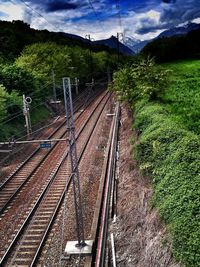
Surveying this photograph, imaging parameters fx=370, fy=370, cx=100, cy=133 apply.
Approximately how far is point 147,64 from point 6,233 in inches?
1024

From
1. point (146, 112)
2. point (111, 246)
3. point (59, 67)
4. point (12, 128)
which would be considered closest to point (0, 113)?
point (12, 128)

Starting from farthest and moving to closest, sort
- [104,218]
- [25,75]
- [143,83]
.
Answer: [25,75] < [143,83] < [104,218]

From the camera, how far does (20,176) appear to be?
30.3 meters

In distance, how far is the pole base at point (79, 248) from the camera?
61.7 ft

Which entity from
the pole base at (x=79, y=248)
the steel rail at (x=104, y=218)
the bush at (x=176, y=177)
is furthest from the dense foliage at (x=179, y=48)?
the pole base at (x=79, y=248)

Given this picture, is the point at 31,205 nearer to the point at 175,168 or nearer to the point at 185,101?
the point at 175,168

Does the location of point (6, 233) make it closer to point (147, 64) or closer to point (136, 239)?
point (136, 239)

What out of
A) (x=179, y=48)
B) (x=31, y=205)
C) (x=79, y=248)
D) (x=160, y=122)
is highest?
(x=179, y=48)

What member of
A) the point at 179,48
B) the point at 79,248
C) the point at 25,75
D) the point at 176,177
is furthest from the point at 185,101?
the point at 179,48

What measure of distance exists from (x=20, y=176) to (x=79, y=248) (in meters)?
12.8

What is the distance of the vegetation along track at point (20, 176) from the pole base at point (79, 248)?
6.79 m

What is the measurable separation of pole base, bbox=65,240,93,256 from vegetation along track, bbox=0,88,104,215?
22.3 feet

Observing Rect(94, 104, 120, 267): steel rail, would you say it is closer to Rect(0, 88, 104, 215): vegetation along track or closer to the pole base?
the pole base

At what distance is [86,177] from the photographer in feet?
96.8
